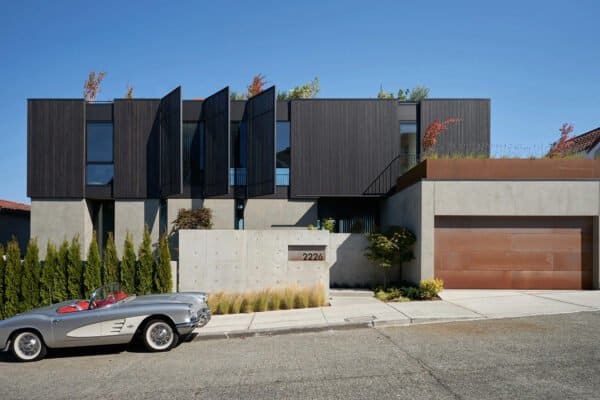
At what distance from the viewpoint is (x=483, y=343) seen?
294 inches

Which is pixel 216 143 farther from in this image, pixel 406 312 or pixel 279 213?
pixel 406 312

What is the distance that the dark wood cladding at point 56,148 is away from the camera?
59.1 feet

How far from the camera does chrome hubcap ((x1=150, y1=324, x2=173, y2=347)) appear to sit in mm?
8070

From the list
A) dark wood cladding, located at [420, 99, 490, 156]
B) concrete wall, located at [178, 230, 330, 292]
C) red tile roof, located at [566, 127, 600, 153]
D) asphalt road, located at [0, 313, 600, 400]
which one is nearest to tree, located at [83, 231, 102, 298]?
concrete wall, located at [178, 230, 330, 292]

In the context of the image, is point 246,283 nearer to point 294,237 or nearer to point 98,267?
point 294,237

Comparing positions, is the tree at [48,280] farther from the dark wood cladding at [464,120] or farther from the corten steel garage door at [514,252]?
the dark wood cladding at [464,120]

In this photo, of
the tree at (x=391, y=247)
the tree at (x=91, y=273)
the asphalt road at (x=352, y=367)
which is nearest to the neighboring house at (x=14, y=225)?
the tree at (x=91, y=273)

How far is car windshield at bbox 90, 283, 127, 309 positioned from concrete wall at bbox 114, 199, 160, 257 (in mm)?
9215

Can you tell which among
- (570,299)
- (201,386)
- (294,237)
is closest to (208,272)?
(294,237)

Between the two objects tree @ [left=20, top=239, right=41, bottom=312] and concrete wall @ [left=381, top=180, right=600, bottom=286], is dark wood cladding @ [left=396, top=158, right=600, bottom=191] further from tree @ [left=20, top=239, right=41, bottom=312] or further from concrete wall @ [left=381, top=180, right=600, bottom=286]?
tree @ [left=20, top=239, right=41, bottom=312]

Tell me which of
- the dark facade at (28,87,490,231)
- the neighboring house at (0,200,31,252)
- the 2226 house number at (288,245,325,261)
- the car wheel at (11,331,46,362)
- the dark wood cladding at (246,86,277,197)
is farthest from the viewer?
the neighboring house at (0,200,31,252)

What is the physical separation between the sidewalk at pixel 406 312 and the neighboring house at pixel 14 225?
18.3m

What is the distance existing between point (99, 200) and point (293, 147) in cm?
873

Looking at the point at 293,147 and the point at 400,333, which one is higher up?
the point at 293,147
